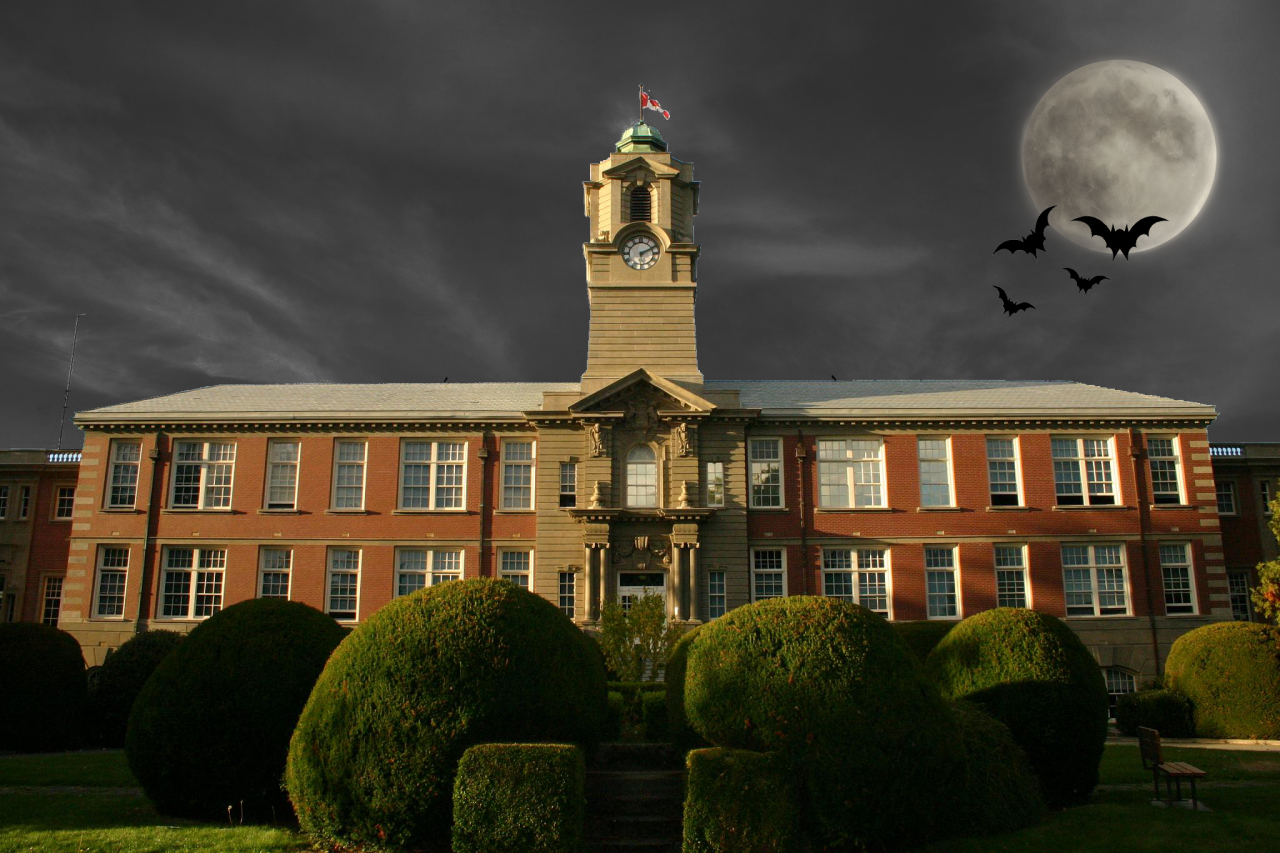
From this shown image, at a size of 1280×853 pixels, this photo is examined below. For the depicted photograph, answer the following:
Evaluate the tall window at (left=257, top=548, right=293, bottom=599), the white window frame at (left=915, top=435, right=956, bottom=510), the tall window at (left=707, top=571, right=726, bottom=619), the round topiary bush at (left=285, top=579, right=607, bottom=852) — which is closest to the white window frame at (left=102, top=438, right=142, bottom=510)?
the tall window at (left=257, top=548, right=293, bottom=599)

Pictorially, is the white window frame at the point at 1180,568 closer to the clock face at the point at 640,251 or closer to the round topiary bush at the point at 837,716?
the clock face at the point at 640,251

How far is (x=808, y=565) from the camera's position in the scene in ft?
108

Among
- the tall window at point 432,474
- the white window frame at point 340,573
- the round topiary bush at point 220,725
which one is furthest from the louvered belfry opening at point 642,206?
the round topiary bush at point 220,725

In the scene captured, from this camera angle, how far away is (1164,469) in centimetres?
3397

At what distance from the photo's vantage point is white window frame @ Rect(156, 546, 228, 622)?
3338cm

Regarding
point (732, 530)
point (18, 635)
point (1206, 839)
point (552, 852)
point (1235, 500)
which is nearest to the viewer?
point (552, 852)

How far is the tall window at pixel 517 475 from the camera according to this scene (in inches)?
1325

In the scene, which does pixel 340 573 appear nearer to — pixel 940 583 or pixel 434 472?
pixel 434 472

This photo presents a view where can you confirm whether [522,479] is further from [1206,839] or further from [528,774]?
[1206,839]

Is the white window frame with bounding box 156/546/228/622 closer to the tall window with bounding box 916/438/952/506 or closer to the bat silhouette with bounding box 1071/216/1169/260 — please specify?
the tall window with bounding box 916/438/952/506

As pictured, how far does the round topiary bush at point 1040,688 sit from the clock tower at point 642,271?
62.0 ft

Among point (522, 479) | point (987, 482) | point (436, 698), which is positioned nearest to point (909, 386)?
point (987, 482)

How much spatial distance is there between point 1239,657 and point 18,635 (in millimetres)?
30167

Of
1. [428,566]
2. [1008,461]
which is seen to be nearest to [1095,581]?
[1008,461]
